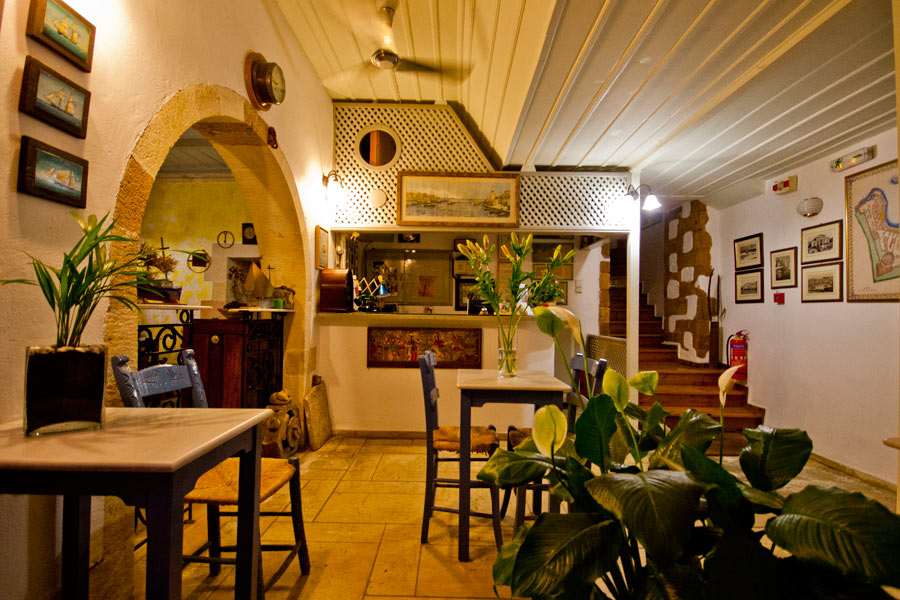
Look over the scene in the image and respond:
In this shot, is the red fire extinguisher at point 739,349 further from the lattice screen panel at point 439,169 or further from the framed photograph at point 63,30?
the framed photograph at point 63,30

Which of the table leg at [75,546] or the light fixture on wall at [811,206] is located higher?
the light fixture on wall at [811,206]

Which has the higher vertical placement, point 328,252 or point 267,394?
point 328,252

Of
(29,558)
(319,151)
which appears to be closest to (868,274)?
(319,151)

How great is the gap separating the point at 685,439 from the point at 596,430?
18 centimetres

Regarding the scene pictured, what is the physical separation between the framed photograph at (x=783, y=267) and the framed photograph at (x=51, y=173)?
17.9ft

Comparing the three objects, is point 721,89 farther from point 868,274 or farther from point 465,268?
point 465,268

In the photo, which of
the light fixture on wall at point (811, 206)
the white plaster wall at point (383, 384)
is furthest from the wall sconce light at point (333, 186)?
the light fixture on wall at point (811, 206)

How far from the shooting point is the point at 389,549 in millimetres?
2324

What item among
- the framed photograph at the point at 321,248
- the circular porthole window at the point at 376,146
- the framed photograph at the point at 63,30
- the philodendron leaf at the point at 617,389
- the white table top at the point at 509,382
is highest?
the circular porthole window at the point at 376,146

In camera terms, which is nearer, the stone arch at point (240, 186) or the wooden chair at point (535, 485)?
the stone arch at point (240, 186)

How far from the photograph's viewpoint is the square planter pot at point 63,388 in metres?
1.14

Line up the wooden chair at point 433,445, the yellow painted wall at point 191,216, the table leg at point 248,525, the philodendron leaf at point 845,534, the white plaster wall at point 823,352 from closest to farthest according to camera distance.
Result: the philodendron leaf at point 845,534 < the table leg at point 248,525 < the wooden chair at point 433,445 < the white plaster wall at point 823,352 < the yellow painted wall at point 191,216

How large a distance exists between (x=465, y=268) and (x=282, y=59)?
4.52 m

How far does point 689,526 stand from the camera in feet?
1.86
